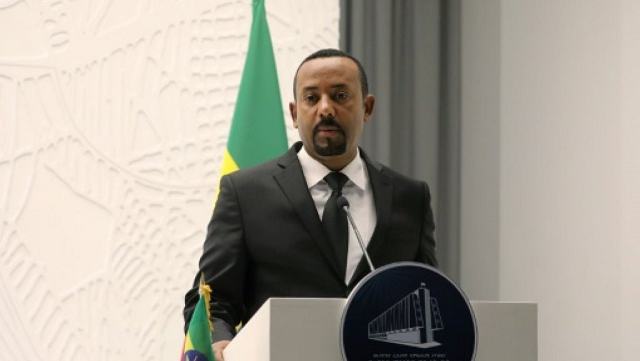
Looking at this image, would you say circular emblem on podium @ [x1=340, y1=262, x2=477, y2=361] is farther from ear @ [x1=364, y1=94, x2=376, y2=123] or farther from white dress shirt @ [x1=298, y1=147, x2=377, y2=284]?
ear @ [x1=364, y1=94, x2=376, y2=123]

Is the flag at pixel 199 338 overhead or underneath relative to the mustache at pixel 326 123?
underneath

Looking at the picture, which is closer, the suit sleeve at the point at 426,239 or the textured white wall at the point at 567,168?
the suit sleeve at the point at 426,239

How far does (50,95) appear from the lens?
189 inches

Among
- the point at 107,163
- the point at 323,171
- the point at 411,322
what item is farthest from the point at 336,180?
the point at 107,163

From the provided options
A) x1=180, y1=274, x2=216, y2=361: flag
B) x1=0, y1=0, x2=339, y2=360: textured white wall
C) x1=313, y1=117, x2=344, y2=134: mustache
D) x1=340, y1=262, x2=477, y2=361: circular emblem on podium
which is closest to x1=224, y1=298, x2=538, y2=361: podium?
x1=340, y1=262, x2=477, y2=361: circular emblem on podium

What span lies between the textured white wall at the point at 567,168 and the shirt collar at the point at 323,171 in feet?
6.68

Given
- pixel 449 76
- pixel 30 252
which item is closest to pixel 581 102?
pixel 449 76

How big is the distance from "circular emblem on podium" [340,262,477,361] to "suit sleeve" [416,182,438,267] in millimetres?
774

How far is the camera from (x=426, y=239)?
2.97 metres

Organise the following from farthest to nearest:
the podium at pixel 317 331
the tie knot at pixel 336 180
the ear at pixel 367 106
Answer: the ear at pixel 367 106, the tie knot at pixel 336 180, the podium at pixel 317 331

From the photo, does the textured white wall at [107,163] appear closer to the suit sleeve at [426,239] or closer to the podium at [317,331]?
the suit sleeve at [426,239]

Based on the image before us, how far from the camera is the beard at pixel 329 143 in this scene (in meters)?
2.82

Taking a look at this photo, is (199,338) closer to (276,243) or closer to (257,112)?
(276,243)

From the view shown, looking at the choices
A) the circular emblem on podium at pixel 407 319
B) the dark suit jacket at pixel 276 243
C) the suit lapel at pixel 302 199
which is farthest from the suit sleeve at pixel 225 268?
the circular emblem on podium at pixel 407 319
